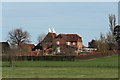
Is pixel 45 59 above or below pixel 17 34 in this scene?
below

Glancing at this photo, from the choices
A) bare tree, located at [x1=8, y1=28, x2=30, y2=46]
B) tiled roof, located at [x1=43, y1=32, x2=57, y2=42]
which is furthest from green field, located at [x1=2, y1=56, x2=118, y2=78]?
tiled roof, located at [x1=43, y1=32, x2=57, y2=42]

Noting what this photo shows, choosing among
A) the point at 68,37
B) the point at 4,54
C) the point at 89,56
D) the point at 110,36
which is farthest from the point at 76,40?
the point at 4,54

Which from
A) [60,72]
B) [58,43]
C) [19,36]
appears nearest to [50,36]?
[58,43]

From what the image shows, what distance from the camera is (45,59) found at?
79.5 metres

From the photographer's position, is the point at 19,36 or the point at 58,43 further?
the point at 58,43

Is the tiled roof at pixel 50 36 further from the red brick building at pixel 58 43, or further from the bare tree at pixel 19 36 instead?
the bare tree at pixel 19 36

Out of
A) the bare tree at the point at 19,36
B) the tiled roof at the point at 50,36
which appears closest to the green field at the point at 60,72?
the bare tree at the point at 19,36

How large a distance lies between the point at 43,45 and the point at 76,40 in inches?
858

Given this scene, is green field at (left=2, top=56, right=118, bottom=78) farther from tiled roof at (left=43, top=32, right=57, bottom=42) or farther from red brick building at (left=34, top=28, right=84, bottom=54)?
tiled roof at (left=43, top=32, right=57, bottom=42)

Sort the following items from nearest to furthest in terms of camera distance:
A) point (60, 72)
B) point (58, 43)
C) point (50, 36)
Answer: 1. point (60, 72)
2. point (58, 43)
3. point (50, 36)

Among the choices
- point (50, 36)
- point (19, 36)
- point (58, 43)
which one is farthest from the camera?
point (50, 36)

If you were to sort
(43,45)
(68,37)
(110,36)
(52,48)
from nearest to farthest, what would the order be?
(110,36) → (52,48) → (43,45) → (68,37)

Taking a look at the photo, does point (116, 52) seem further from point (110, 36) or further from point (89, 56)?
point (89, 56)

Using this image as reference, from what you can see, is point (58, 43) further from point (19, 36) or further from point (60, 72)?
point (60, 72)
